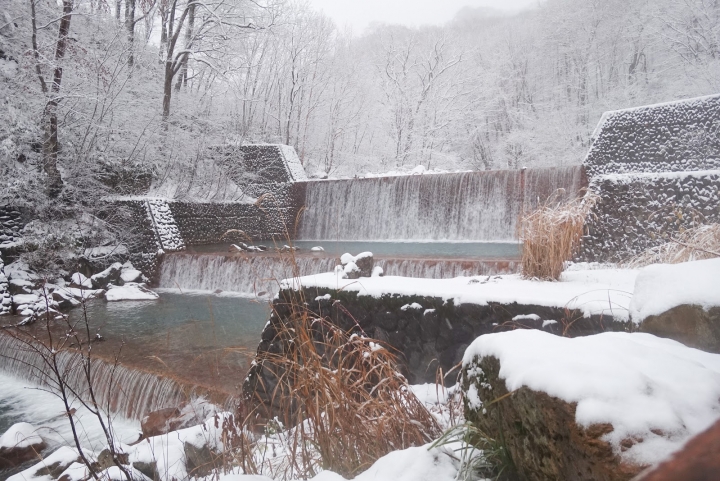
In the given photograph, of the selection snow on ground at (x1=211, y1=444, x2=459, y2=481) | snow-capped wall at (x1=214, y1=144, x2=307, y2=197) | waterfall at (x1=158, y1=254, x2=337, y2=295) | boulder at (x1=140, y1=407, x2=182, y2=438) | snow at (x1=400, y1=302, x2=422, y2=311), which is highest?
snow-capped wall at (x1=214, y1=144, x2=307, y2=197)

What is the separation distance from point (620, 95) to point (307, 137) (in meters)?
13.8

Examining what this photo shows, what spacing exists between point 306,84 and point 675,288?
1919cm

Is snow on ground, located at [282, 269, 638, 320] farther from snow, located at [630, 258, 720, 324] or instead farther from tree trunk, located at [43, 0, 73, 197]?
tree trunk, located at [43, 0, 73, 197]

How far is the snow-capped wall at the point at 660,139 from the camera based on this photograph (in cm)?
827

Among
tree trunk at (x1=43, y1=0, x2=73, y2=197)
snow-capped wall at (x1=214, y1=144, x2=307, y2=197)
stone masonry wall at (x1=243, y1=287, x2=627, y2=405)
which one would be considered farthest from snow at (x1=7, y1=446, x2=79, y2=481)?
snow-capped wall at (x1=214, y1=144, x2=307, y2=197)

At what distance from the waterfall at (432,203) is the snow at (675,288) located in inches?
315

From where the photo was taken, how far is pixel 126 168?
11.1m

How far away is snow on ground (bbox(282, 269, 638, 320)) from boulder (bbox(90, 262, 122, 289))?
6.39 metres

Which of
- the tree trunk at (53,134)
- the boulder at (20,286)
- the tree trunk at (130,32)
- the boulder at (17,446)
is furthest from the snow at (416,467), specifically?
the tree trunk at (130,32)

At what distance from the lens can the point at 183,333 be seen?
5.32m

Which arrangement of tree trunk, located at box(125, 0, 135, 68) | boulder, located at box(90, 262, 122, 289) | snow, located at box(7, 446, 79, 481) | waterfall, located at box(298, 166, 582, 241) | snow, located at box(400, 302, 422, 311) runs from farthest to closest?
1. tree trunk, located at box(125, 0, 135, 68)
2. waterfall, located at box(298, 166, 582, 241)
3. boulder, located at box(90, 262, 122, 289)
4. snow, located at box(400, 302, 422, 311)
5. snow, located at box(7, 446, 79, 481)

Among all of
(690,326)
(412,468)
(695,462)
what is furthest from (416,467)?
(695,462)

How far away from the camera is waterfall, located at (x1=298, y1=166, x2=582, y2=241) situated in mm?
10000

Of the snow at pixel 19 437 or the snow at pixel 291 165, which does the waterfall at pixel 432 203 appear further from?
the snow at pixel 19 437
